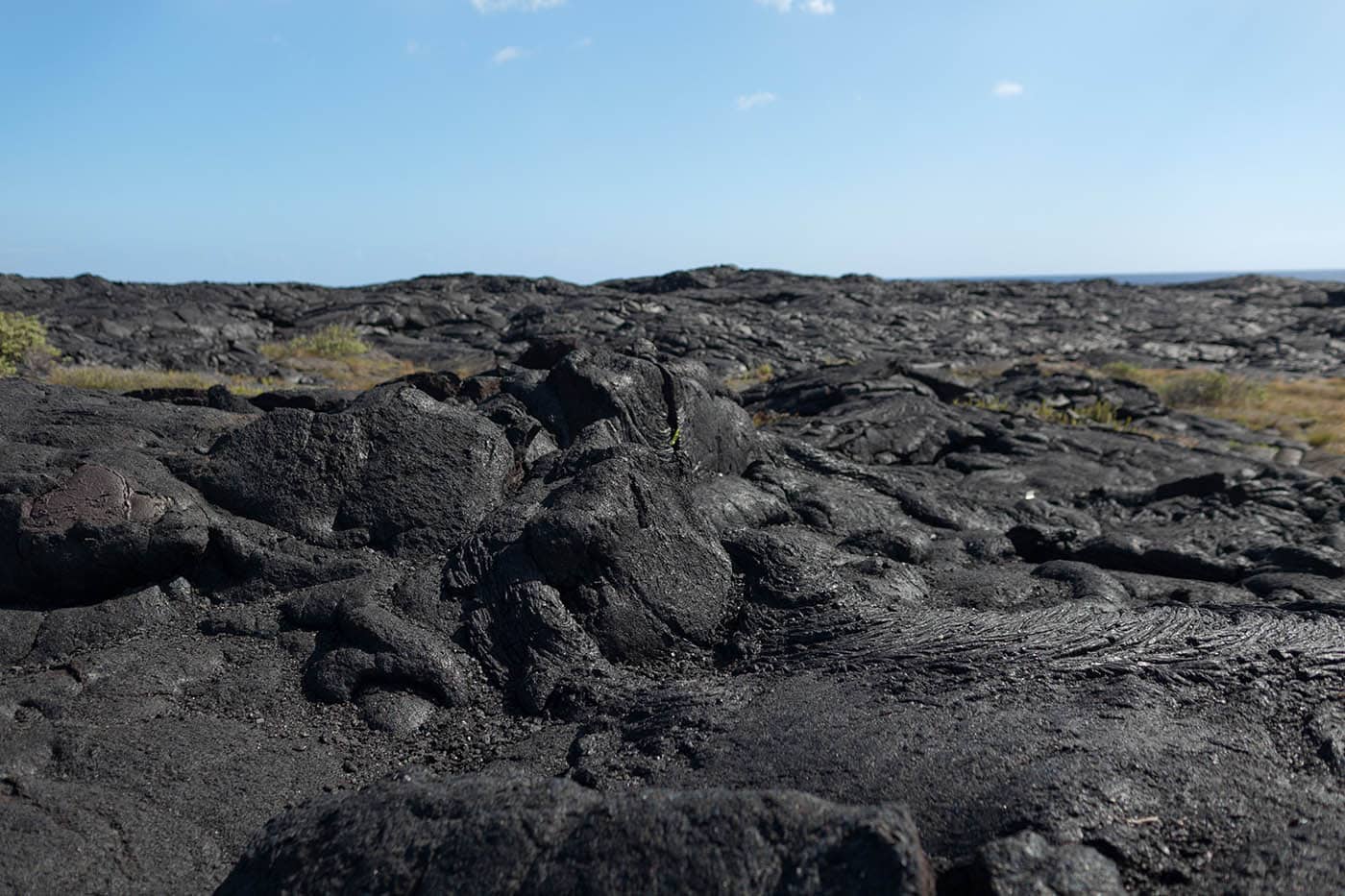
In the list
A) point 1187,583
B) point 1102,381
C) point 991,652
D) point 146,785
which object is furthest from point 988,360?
point 146,785

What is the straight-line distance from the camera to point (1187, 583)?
32.5 feet

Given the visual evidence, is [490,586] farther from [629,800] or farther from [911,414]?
[911,414]

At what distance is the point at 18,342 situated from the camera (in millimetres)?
24844

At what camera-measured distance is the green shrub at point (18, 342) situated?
953 inches

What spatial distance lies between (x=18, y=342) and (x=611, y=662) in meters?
24.3

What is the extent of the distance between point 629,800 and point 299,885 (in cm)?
154

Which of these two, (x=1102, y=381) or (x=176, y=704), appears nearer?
(x=176, y=704)

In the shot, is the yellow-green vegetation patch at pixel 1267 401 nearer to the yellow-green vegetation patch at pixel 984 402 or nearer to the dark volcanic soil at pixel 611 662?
→ the yellow-green vegetation patch at pixel 984 402

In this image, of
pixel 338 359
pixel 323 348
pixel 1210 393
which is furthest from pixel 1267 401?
pixel 323 348

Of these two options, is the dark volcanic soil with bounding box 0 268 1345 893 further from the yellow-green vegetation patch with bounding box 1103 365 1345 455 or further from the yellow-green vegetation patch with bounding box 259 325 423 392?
the yellow-green vegetation patch with bounding box 259 325 423 392

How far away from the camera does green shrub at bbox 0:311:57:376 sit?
24.2m

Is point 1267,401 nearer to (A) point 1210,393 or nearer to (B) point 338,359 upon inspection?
(A) point 1210,393

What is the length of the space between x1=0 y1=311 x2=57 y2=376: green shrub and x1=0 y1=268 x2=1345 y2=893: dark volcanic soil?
14548 millimetres

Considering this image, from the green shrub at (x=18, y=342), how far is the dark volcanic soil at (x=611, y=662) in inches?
573
